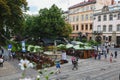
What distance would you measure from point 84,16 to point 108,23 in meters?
10.9

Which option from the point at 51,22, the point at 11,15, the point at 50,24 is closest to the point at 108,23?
the point at 51,22

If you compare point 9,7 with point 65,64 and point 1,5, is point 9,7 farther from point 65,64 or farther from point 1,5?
point 65,64

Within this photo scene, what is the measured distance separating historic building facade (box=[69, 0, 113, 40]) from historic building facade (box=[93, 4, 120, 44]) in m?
2.02

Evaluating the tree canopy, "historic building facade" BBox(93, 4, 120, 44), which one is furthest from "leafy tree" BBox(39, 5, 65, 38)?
"historic building facade" BBox(93, 4, 120, 44)

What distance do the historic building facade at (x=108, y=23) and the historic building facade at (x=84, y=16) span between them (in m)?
2.02

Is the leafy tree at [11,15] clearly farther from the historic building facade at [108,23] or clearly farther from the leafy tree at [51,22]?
the historic building facade at [108,23]

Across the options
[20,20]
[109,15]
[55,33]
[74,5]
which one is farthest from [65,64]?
[74,5]

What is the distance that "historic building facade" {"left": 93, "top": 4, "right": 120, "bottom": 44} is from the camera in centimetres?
5606

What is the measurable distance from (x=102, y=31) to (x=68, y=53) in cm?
2319

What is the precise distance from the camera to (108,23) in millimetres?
58719

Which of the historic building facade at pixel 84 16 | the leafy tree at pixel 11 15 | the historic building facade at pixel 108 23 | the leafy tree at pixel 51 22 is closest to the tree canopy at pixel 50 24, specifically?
the leafy tree at pixel 51 22

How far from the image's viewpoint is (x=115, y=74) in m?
23.0

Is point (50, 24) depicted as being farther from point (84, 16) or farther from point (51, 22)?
point (84, 16)

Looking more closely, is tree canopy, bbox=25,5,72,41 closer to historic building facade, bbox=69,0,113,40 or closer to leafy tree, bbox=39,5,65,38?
leafy tree, bbox=39,5,65,38
